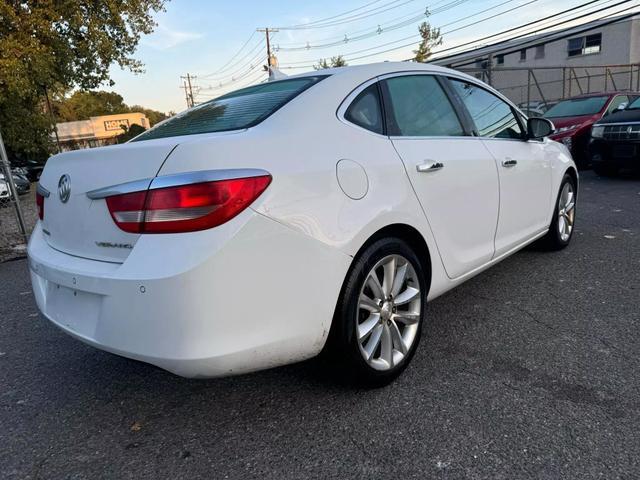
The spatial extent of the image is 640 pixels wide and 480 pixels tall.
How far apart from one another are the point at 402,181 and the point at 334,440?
1.23 metres

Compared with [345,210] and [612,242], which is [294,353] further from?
[612,242]

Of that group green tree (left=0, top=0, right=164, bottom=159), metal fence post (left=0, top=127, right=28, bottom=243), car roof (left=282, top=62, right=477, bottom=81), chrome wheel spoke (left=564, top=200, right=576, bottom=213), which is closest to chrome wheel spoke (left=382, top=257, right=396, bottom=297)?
car roof (left=282, top=62, right=477, bottom=81)

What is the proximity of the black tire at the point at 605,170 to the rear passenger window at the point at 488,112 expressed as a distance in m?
6.16

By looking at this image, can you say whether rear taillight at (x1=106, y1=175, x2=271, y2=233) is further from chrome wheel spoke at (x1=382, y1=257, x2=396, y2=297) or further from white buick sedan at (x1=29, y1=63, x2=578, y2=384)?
chrome wheel spoke at (x1=382, y1=257, x2=396, y2=297)

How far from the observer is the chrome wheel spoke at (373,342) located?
2.32 m

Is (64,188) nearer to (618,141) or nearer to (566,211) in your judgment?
(566,211)

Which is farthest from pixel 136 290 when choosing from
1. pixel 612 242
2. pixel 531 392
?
pixel 612 242

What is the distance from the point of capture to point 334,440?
6.85ft

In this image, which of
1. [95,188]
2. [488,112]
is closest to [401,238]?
[95,188]

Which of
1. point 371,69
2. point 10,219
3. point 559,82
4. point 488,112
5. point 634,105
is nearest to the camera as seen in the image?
point 371,69

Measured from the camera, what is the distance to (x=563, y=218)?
461cm

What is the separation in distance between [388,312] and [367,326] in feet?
0.55

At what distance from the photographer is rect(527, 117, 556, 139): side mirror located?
3818mm

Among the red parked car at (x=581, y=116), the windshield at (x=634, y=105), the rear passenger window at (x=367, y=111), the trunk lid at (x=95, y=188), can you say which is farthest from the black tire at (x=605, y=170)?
the trunk lid at (x=95, y=188)
